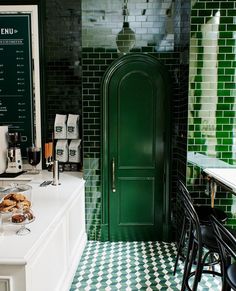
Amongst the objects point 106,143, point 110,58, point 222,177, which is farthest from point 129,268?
point 110,58

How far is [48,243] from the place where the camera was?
2.28 meters

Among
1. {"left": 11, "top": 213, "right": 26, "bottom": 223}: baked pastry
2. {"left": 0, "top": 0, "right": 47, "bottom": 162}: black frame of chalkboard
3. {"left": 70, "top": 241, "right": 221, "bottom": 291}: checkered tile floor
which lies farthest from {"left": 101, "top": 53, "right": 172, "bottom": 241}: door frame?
{"left": 11, "top": 213, "right": 26, "bottom": 223}: baked pastry

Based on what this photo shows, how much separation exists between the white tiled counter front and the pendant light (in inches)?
64.3

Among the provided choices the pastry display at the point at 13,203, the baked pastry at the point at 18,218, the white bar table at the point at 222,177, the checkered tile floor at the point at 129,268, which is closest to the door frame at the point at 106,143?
the checkered tile floor at the point at 129,268

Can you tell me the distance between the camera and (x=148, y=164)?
4035 mm

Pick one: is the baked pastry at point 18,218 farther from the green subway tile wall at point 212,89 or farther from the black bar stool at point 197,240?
the green subway tile wall at point 212,89

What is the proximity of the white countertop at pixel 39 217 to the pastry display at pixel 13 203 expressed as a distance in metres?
0.13

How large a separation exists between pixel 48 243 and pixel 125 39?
257cm

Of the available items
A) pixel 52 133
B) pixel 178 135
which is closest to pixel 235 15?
pixel 178 135

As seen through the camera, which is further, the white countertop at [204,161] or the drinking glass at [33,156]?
the drinking glass at [33,156]

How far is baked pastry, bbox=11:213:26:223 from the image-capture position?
2.14 meters

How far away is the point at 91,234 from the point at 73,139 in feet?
3.98

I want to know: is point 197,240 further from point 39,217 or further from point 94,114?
point 94,114

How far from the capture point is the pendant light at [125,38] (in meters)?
3.87
